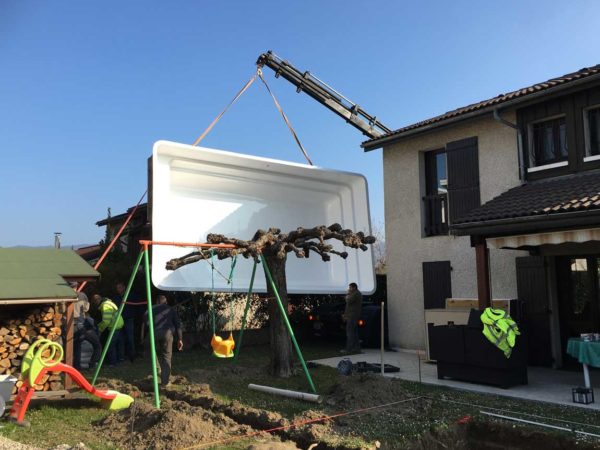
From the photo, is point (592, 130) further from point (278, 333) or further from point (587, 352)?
point (278, 333)

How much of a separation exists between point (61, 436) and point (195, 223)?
4.65 metres

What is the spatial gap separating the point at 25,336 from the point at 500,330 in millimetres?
7522

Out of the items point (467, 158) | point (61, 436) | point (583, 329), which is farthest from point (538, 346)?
point (61, 436)

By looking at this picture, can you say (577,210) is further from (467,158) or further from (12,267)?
(12,267)

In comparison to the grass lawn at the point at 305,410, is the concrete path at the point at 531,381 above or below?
below

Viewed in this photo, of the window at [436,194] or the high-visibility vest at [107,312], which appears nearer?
the high-visibility vest at [107,312]

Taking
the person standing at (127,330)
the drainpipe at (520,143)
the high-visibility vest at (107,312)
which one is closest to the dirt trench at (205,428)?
the high-visibility vest at (107,312)

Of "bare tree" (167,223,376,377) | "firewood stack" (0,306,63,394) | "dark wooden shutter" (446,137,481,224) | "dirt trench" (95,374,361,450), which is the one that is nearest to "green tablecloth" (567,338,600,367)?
"bare tree" (167,223,376,377)

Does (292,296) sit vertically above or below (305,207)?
below

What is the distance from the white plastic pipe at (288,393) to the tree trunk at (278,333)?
Answer: 98 cm

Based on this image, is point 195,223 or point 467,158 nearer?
point 195,223

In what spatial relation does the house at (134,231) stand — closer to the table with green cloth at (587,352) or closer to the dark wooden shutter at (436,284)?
the dark wooden shutter at (436,284)

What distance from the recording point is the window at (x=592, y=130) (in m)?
10.2

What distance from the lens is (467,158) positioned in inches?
477
